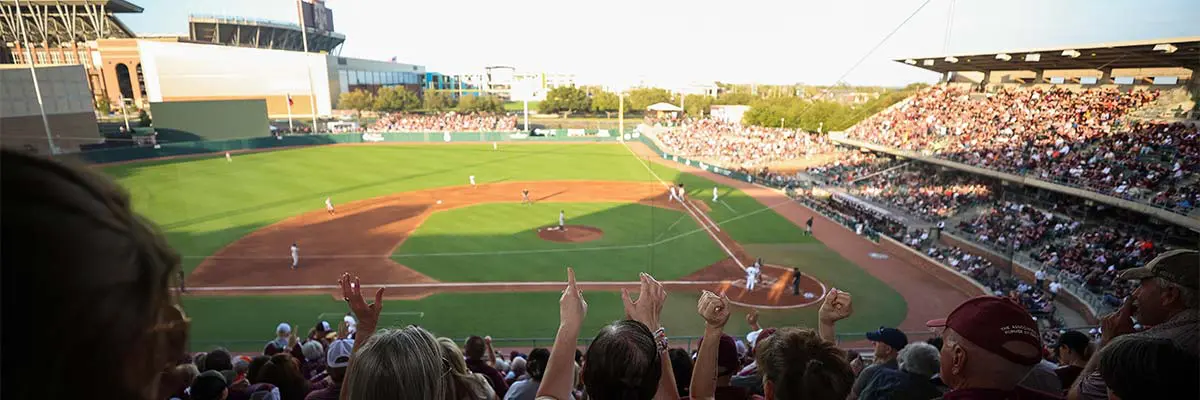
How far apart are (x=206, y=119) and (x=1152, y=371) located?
40.2 metres

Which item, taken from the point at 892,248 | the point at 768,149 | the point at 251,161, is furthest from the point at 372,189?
the point at 892,248

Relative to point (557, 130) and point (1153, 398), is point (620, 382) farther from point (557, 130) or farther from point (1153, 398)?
point (557, 130)

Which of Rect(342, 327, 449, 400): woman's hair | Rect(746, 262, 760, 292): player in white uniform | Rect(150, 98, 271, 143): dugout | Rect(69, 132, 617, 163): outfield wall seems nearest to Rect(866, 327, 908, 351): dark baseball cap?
Rect(342, 327, 449, 400): woman's hair

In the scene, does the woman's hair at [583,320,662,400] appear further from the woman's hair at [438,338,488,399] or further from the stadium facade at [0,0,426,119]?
the stadium facade at [0,0,426,119]

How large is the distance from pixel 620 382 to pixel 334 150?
43.9 metres

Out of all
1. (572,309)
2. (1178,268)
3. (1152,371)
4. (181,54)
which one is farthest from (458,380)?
(181,54)

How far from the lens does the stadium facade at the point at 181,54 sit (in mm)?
25891

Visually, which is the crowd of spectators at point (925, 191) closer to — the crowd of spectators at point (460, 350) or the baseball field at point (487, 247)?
the baseball field at point (487, 247)

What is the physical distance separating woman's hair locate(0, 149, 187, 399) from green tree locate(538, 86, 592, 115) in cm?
6628

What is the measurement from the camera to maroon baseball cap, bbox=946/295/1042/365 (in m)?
2.40

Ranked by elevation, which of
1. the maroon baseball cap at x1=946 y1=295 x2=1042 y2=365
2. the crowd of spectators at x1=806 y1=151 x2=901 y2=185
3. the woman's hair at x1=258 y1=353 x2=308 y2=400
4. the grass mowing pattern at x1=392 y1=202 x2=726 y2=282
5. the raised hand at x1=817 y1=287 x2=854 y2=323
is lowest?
the grass mowing pattern at x1=392 y1=202 x2=726 y2=282

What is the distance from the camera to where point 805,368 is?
254 centimetres

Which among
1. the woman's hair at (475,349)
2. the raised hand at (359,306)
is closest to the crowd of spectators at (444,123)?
the woman's hair at (475,349)

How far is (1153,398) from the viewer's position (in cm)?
233
